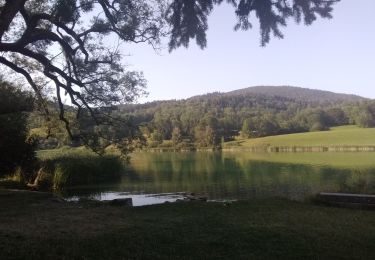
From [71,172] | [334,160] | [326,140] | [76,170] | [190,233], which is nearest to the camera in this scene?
[190,233]

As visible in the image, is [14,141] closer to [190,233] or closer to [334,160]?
[190,233]

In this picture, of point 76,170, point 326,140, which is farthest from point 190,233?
point 326,140

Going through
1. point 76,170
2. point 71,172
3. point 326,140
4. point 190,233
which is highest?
point 326,140

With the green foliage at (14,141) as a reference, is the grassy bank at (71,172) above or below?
below

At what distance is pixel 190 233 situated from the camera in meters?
8.88

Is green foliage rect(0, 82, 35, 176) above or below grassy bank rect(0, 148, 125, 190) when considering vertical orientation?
above

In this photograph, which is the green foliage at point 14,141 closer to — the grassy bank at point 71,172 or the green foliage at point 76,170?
the grassy bank at point 71,172

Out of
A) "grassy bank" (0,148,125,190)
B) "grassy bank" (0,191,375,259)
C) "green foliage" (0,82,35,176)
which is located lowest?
"grassy bank" (0,191,375,259)

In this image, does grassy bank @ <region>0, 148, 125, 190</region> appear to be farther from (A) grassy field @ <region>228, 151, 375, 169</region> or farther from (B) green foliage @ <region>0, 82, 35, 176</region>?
(A) grassy field @ <region>228, 151, 375, 169</region>

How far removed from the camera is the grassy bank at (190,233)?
7.16 meters

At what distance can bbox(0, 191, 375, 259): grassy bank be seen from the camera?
716 cm

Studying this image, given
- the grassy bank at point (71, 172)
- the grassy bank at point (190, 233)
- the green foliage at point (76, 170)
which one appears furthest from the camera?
the green foliage at point (76, 170)

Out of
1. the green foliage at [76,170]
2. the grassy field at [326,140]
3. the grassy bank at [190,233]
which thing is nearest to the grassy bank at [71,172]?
the green foliage at [76,170]

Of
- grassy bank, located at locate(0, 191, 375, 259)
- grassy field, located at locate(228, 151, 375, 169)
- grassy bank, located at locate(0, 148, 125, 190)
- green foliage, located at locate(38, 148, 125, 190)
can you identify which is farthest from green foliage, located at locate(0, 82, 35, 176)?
grassy field, located at locate(228, 151, 375, 169)
